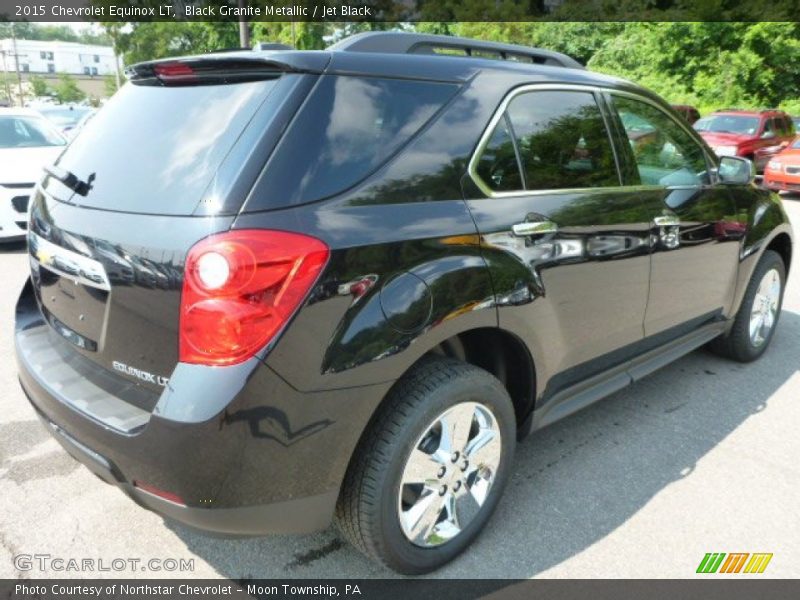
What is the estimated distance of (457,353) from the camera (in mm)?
2561

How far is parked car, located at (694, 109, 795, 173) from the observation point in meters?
14.9

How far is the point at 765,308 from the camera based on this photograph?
4.48 metres

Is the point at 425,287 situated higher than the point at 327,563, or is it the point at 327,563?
the point at 425,287

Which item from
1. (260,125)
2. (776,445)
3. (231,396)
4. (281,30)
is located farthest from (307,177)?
(281,30)

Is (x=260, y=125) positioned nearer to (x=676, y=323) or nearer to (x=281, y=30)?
(x=676, y=323)

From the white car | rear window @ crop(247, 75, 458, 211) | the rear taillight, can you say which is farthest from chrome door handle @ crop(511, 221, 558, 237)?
the white car

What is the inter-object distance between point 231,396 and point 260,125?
793 mm

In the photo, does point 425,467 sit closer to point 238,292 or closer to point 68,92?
point 238,292

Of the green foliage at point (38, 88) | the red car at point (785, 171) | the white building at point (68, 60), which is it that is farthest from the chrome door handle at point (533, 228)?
the white building at point (68, 60)

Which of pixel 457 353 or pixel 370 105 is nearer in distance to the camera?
pixel 370 105

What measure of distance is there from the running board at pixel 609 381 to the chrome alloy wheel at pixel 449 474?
1.14ft
